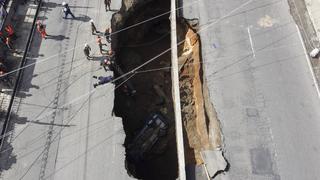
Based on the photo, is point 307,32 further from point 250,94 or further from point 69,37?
point 69,37

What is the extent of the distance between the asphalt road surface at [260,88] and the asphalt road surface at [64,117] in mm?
4981

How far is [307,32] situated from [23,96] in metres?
15.0

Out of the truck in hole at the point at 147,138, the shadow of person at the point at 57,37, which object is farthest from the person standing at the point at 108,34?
the truck in hole at the point at 147,138

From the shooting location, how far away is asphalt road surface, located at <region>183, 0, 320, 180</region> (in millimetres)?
14172

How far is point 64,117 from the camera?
15867 mm

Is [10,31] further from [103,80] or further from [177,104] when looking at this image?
[177,104]

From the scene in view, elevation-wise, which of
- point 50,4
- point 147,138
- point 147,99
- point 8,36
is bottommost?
point 147,138

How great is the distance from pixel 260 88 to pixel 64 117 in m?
9.42

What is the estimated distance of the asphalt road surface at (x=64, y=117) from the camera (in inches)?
572

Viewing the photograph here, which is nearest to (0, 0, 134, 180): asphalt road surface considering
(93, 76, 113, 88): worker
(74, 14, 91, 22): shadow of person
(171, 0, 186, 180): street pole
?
(74, 14, 91, 22): shadow of person

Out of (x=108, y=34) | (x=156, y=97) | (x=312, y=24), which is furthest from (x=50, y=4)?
(x=312, y=24)

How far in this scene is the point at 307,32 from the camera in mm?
17766

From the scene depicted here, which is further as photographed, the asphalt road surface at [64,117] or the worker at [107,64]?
the worker at [107,64]

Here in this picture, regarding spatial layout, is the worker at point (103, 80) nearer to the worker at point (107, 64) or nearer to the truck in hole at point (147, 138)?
the worker at point (107, 64)
